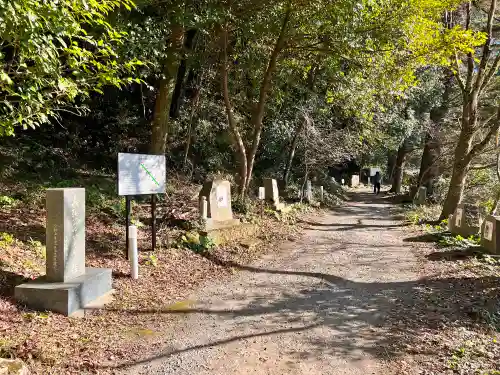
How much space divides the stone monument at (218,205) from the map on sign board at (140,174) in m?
1.95

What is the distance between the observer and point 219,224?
32.9 feet

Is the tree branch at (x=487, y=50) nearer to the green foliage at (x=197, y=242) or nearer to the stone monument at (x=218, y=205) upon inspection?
the stone monument at (x=218, y=205)

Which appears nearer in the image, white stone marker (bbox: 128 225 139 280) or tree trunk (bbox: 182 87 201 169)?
white stone marker (bbox: 128 225 139 280)

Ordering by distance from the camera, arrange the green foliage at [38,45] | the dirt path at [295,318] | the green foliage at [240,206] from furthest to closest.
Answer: the green foliage at [240,206] < the dirt path at [295,318] < the green foliage at [38,45]

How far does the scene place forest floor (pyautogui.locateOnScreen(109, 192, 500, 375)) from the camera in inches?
169

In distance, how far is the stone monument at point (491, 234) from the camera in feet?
29.3

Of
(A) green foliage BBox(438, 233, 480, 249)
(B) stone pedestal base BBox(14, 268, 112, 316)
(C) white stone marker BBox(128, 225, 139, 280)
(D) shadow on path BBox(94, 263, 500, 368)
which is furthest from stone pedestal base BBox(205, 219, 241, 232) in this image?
(A) green foliage BBox(438, 233, 480, 249)

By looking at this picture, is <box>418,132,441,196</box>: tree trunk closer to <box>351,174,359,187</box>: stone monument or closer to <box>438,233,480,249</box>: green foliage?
<box>438,233,480,249</box>: green foliage

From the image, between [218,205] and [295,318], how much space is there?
518cm

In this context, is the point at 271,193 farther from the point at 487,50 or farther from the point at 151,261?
the point at 487,50

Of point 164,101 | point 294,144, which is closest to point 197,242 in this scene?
point 164,101

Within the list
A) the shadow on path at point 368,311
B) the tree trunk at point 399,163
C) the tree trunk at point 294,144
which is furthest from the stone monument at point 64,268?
the tree trunk at point 399,163

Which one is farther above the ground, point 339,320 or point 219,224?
point 219,224

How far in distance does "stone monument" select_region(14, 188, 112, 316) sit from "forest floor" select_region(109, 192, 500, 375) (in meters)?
1.15
